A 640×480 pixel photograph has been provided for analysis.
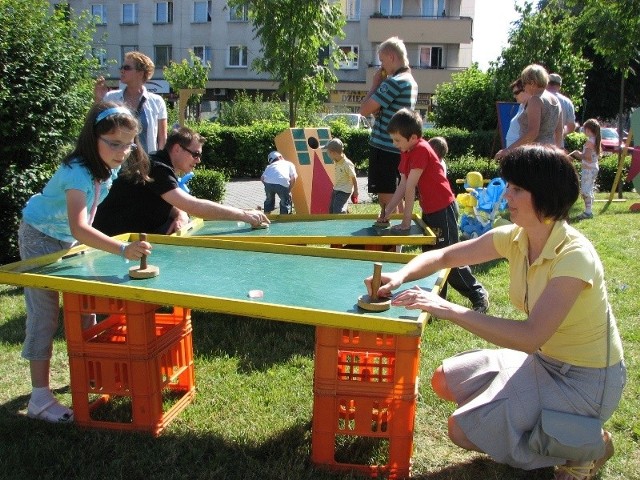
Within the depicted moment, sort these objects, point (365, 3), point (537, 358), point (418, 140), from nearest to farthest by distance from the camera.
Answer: point (537, 358) < point (418, 140) < point (365, 3)

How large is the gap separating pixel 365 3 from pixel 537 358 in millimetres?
36174

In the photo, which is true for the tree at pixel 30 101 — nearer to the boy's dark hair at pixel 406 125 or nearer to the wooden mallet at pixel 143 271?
the boy's dark hair at pixel 406 125

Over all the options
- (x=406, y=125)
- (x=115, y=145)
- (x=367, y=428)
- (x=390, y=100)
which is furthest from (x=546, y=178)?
(x=390, y=100)

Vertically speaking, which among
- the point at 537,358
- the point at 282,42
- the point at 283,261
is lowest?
the point at 537,358

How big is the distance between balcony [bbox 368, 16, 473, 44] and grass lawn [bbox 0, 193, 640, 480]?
109 feet

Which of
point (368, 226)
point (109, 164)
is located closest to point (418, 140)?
point (368, 226)

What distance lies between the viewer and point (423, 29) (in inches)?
1422

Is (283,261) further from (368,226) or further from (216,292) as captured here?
(368,226)

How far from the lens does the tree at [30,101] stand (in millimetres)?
6117

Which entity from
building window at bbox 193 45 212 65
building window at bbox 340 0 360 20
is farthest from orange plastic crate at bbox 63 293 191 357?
building window at bbox 193 45 212 65

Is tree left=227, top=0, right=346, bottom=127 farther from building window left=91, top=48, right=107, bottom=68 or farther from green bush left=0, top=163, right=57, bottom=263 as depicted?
green bush left=0, top=163, right=57, bottom=263

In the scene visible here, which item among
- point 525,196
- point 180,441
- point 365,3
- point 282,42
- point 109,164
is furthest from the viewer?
point 365,3

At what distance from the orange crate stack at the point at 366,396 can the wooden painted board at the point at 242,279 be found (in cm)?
16

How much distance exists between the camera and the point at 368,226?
4.78 m
